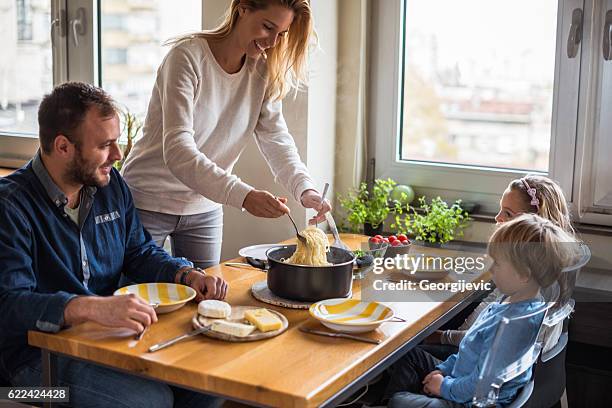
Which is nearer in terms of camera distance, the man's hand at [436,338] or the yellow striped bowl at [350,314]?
the yellow striped bowl at [350,314]

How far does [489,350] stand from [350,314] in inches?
13.5

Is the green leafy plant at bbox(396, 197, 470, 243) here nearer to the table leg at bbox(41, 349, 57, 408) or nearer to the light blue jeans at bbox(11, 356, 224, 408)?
the light blue jeans at bbox(11, 356, 224, 408)

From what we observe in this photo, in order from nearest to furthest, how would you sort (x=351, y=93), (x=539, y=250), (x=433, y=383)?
(x=539, y=250) < (x=433, y=383) < (x=351, y=93)

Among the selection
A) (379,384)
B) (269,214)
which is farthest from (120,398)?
(379,384)

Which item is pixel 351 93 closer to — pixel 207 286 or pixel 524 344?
pixel 207 286

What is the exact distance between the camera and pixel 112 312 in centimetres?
186

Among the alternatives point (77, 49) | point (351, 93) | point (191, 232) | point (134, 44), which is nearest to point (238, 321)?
point (191, 232)

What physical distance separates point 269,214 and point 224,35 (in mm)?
589

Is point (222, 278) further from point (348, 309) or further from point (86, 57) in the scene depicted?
point (86, 57)

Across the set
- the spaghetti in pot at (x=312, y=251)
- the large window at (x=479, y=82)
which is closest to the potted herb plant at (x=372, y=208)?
the large window at (x=479, y=82)

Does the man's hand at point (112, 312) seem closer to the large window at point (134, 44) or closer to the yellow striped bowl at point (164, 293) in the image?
the yellow striped bowl at point (164, 293)

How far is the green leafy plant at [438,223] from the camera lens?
10.2 ft

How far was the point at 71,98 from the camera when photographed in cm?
212

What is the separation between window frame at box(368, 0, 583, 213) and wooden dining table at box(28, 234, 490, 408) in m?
1.28
